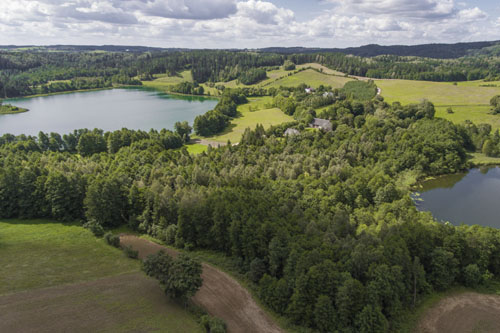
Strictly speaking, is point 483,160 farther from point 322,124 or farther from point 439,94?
point 439,94

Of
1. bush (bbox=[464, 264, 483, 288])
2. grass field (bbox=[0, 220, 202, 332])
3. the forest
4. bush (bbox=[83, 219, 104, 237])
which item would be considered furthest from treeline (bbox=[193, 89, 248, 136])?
bush (bbox=[464, 264, 483, 288])

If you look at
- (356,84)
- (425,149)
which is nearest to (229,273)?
(425,149)

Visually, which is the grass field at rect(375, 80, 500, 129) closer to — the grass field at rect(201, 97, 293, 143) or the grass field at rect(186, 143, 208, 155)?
the grass field at rect(201, 97, 293, 143)

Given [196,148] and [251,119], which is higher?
[251,119]

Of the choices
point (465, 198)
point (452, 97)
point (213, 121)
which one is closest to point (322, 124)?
point (213, 121)

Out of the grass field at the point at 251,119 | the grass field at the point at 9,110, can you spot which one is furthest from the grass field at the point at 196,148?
the grass field at the point at 9,110

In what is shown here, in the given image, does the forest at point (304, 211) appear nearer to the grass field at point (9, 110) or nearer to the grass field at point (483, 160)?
the grass field at point (483, 160)

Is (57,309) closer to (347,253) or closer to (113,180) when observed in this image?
(113,180)
